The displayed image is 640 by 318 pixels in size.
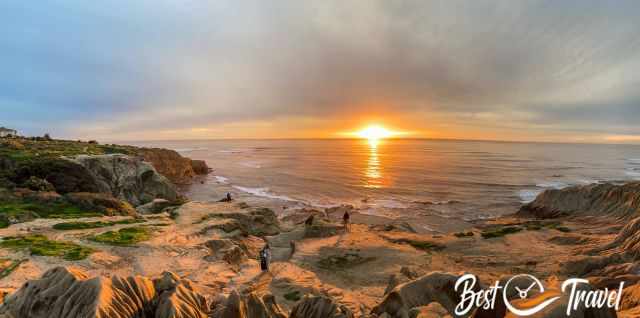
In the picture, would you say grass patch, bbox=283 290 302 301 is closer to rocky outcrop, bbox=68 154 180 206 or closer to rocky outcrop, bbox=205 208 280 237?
rocky outcrop, bbox=205 208 280 237

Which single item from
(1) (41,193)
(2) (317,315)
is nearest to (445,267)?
(2) (317,315)

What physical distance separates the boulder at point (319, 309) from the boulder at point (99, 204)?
23.2 meters

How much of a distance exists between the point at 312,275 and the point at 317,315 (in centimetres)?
924

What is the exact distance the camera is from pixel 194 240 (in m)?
19.8

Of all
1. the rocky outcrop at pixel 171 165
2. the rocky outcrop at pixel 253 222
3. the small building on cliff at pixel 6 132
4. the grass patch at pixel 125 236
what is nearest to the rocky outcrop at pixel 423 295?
the grass patch at pixel 125 236

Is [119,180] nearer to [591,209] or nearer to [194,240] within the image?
[194,240]

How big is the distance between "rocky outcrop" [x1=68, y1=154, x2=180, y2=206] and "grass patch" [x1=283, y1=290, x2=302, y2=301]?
30.3 m

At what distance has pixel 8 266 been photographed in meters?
12.6

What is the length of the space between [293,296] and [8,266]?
496 inches

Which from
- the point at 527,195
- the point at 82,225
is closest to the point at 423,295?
the point at 82,225

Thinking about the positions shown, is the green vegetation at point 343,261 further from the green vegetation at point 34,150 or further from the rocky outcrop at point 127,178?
the green vegetation at point 34,150

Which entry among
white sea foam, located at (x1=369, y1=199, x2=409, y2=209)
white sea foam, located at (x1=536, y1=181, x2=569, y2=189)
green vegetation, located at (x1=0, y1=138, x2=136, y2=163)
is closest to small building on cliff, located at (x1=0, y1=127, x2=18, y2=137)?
green vegetation, located at (x1=0, y1=138, x2=136, y2=163)

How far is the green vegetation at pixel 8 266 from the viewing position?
11990mm

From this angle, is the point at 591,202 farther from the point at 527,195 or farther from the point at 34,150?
the point at 34,150
